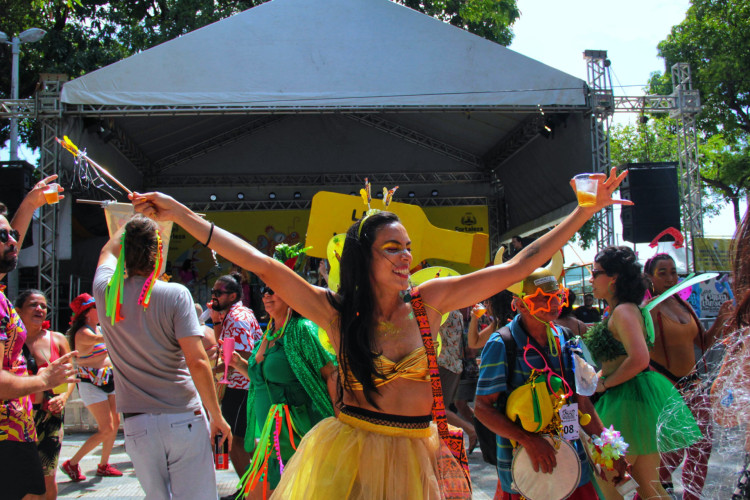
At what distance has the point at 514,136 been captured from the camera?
16.5 metres

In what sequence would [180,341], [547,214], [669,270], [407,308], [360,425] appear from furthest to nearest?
1. [547,214]
2. [669,270]
3. [180,341]
4. [407,308]
5. [360,425]

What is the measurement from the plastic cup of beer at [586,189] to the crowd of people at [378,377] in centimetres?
3

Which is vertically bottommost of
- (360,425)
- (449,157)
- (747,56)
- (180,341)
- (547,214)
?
(360,425)

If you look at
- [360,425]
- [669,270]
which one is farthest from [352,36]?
[360,425]

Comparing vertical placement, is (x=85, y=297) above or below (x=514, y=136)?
below

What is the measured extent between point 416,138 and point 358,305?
16471 mm

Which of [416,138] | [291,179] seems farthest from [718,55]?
[291,179]

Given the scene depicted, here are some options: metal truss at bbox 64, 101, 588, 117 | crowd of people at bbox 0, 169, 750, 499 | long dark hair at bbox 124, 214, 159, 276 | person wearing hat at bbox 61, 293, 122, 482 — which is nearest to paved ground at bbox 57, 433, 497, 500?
person wearing hat at bbox 61, 293, 122, 482

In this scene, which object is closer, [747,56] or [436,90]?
[436,90]

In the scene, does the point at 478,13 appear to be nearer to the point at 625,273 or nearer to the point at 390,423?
the point at 625,273

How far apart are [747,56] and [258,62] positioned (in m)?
21.7

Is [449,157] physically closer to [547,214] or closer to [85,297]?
[547,214]

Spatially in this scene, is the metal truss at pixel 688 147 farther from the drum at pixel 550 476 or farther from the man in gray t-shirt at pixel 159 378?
the man in gray t-shirt at pixel 159 378

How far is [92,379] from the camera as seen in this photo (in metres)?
6.29
